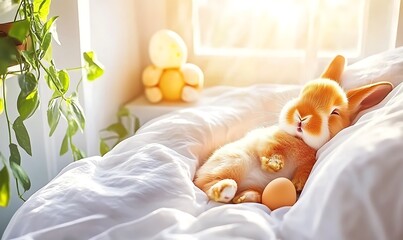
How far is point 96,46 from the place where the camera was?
1333 mm

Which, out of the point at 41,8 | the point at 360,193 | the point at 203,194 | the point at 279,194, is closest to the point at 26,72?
the point at 41,8

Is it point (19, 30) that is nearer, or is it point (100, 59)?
point (19, 30)

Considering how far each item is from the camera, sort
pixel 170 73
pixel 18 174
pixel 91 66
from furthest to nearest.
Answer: pixel 170 73 → pixel 91 66 → pixel 18 174

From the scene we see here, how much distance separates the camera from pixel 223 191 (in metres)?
0.89

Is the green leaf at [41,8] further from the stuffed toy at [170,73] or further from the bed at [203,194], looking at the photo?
the stuffed toy at [170,73]

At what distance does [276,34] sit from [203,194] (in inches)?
30.9

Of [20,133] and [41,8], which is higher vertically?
[41,8]

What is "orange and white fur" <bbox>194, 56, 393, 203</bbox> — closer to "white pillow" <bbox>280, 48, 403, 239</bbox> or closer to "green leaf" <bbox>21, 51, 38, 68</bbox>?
"white pillow" <bbox>280, 48, 403, 239</bbox>

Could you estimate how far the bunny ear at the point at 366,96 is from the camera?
976mm

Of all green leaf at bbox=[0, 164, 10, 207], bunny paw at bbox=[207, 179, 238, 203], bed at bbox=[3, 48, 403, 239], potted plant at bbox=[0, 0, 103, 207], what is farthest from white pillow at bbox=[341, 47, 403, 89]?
green leaf at bbox=[0, 164, 10, 207]

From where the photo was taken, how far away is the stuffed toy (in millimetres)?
1462

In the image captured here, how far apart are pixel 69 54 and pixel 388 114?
0.79m

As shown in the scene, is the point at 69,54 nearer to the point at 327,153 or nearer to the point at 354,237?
the point at 327,153

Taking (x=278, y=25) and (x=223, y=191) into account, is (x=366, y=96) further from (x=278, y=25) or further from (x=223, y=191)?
(x=278, y=25)
